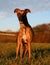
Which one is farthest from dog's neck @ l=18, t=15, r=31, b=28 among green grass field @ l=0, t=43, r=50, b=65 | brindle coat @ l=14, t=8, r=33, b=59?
green grass field @ l=0, t=43, r=50, b=65

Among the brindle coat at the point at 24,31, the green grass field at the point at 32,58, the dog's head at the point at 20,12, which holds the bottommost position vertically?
the green grass field at the point at 32,58

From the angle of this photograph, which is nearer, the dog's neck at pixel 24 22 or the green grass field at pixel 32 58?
the green grass field at pixel 32 58

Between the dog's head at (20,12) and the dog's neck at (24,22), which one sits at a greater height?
the dog's head at (20,12)

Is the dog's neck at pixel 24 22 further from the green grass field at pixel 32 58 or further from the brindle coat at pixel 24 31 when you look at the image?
the green grass field at pixel 32 58

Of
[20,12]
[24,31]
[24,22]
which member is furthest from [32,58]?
[20,12]

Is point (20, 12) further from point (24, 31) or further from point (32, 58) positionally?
point (32, 58)

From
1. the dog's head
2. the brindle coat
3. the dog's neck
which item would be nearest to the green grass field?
the brindle coat

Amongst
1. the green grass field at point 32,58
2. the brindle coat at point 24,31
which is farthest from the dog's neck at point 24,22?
the green grass field at point 32,58

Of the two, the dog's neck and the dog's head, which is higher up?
the dog's head

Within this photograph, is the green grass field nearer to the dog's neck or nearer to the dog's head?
the dog's neck

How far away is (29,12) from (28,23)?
39 centimetres

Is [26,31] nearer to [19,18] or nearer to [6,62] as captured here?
[19,18]

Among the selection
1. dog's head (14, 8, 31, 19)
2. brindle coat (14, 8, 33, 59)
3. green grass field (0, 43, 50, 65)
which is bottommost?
green grass field (0, 43, 50, 65)

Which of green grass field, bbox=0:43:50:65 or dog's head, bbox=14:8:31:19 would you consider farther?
dog's head, bbox=14:8:31:19
